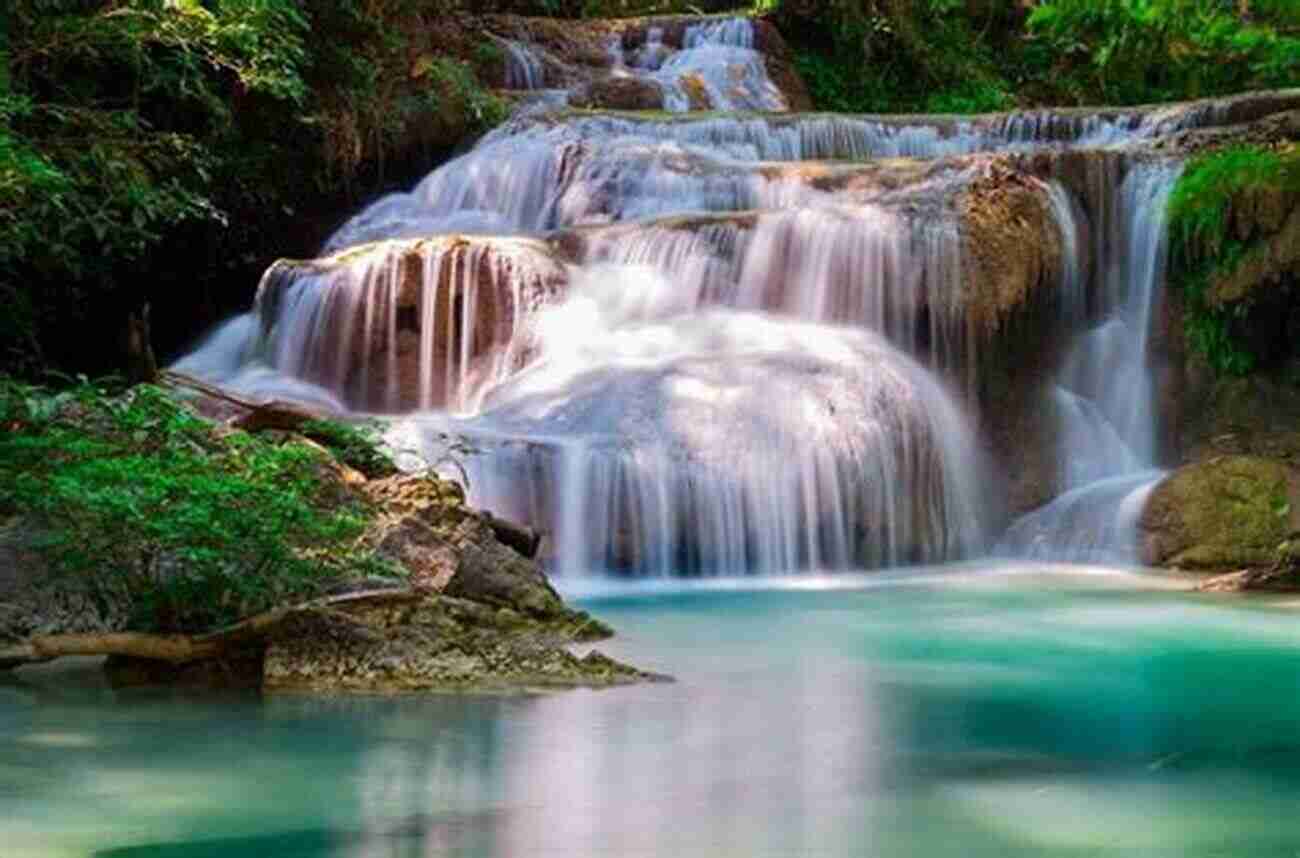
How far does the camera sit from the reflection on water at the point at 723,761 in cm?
453

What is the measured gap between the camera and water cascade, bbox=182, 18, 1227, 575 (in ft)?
36.2

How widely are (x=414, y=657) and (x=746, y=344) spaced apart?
6529mm

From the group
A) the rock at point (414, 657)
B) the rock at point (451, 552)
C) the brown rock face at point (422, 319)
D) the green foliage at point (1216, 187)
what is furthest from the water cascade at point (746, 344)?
the rock at point (414, 657)

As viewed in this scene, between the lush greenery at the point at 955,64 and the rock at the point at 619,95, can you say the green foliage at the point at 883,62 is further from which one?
the rock at the point at 619,95

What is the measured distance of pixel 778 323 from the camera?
1318 cm

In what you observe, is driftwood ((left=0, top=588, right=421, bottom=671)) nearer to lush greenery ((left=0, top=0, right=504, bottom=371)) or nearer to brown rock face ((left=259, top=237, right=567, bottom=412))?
lush greenery ((left=0, top=0, right=504, bottom=371))

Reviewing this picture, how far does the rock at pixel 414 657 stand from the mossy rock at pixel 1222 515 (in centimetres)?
558

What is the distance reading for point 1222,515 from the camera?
36.7 ft

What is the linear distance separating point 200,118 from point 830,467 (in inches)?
237

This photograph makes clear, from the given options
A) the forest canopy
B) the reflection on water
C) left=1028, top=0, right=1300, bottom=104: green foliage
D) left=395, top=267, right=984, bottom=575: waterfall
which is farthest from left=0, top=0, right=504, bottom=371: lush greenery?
left=1028, top=0, right=1300, bottom=104: green foliage

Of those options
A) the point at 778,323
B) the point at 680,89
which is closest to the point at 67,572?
the point at 778,323

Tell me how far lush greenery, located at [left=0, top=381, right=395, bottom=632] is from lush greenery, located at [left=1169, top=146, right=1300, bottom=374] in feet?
28.0

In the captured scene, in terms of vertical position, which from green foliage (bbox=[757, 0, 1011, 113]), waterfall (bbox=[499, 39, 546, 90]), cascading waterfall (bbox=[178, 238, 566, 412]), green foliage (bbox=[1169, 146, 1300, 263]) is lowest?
cascading waterfall (bbox=[178, 238, 566, 412])

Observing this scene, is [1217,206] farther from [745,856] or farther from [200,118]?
[745,856]
